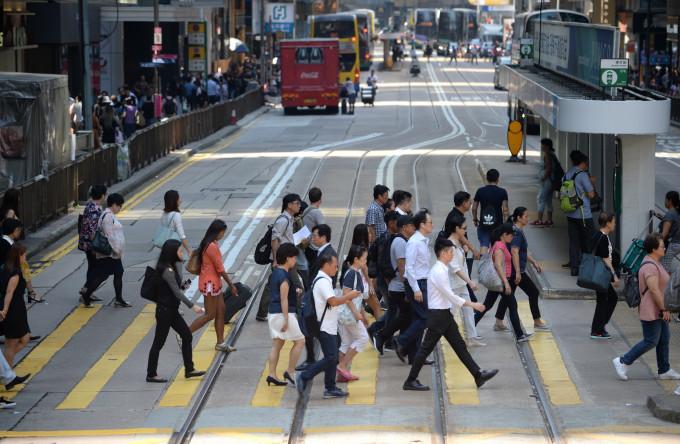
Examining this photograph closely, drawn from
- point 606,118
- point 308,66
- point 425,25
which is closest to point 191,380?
point 606,118

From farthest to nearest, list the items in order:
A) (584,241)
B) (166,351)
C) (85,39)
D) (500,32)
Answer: (500,32) < (85,39) < (584,241) < (166,351)

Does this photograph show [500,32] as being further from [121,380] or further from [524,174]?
[121,380]

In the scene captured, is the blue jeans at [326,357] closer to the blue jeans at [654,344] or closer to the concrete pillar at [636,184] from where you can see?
the blue jeans at [654,344]

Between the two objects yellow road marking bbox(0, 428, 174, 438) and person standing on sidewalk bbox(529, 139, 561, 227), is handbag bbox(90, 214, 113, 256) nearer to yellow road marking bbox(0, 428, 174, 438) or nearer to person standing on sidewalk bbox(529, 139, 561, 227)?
yellow road marking bbox(0, 428, 174, 438)

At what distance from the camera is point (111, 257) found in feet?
49.8

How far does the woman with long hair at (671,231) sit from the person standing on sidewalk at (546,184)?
580 cm

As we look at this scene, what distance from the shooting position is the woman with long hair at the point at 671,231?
14117 mm

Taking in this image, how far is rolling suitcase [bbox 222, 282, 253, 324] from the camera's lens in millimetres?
13625

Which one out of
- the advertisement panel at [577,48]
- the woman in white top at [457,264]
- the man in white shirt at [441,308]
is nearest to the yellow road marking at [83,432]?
the man in white shirt at [441,308]

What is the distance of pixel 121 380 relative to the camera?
12016 millimetres

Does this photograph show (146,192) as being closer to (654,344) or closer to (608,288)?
(608,288)

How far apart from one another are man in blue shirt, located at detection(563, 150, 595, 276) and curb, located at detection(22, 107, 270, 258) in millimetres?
8615

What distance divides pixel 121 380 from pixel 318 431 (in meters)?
2.78

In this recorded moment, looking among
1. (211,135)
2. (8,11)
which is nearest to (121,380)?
(8,11)
